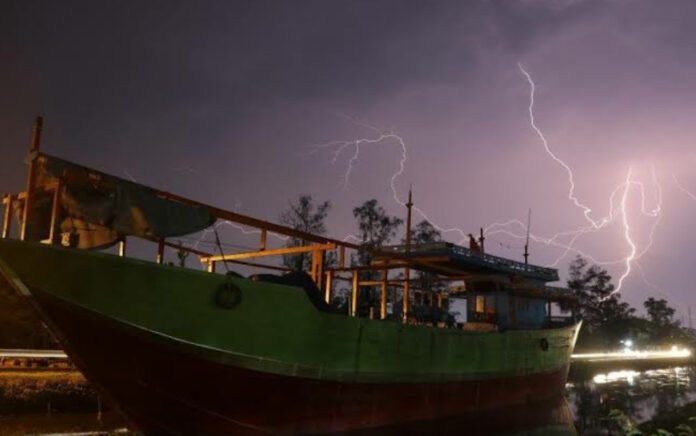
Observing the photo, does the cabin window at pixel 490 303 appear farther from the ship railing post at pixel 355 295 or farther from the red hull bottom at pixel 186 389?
the red hull bottom at pixel 186 389

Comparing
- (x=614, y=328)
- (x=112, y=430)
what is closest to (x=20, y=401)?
(x=112, y=430)

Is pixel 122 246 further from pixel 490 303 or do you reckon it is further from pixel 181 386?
pixel 490 303

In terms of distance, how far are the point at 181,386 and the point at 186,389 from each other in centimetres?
10

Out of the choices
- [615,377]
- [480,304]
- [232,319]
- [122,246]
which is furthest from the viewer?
[615,377]

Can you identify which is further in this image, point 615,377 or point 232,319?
point 615,377

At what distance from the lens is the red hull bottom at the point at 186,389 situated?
7.71 metres

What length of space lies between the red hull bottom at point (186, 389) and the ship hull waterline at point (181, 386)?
0.6 inches

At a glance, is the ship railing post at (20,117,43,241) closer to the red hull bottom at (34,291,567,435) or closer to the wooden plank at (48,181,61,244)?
the wooden plank at (48,181,61,244)

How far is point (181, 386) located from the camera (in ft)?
26.5

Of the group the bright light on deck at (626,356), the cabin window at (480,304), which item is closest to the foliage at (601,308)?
the bright light on deck at (626,356)

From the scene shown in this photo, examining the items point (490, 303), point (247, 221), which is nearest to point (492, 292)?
point (490, 303)

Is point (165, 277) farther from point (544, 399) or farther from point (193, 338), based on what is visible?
point (544, 399)

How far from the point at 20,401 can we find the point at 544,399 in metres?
17.0

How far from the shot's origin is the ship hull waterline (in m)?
7.65
